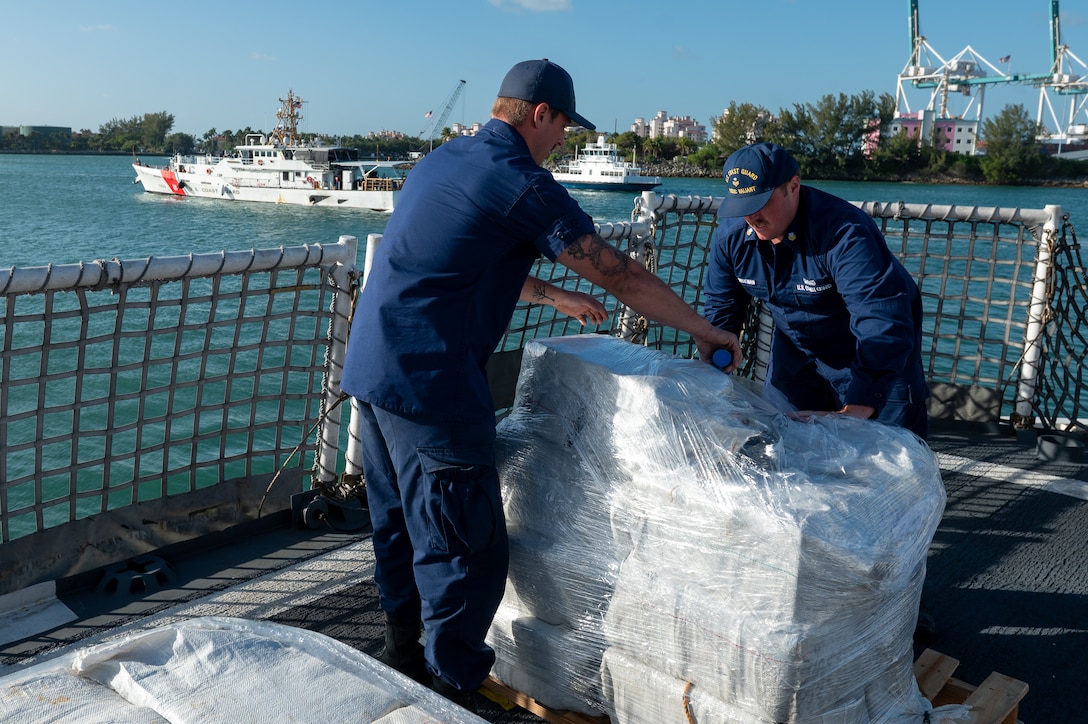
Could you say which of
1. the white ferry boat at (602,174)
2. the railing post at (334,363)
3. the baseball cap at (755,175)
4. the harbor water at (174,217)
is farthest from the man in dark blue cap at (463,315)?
the white ferry boat at (602,174)

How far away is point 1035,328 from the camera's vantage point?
5004 mm

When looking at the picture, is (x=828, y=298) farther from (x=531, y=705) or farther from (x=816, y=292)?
(x=531, y=705)

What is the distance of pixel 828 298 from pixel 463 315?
135cm

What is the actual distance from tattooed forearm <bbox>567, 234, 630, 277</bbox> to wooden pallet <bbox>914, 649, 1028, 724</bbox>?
141cm

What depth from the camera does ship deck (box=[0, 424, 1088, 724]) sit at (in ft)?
8.98

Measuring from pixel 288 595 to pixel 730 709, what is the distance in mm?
1668

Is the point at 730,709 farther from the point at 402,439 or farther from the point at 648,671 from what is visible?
the point at 402,439

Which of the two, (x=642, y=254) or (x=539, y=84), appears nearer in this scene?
(x=539, y=84)

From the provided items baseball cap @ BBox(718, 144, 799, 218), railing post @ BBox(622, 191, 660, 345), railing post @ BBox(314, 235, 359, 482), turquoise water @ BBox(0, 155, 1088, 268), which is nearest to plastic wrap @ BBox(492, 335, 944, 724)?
baseball cap @ BBox(718, 144, 799, 218)

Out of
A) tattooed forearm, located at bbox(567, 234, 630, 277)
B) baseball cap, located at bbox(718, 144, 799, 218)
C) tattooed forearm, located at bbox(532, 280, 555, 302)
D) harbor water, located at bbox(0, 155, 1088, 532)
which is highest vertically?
baseball cap, located at bbox(718, 144, 799, 218)

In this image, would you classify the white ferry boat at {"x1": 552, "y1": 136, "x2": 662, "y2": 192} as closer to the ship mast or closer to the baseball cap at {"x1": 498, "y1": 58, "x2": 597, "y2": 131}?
the ship mast

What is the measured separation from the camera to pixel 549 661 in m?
2.32

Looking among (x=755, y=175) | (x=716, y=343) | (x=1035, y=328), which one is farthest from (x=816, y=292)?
(x=1035, y=328)

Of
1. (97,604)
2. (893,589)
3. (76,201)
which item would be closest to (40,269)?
(97,604)
